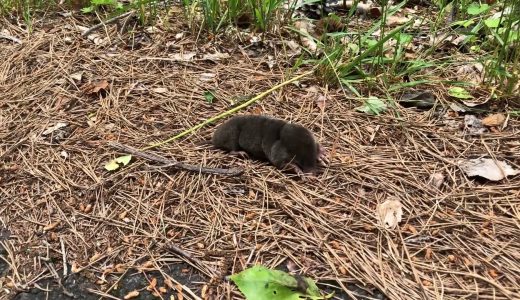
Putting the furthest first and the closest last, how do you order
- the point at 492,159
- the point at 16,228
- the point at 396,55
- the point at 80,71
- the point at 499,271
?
the point at 80,71 → the point at 396,55 → the point at 492,159 → the point at 16,228 → the point at 499,271

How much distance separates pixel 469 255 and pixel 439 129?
0.89 meters

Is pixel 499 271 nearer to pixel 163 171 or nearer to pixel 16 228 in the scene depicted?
pixel 163 171

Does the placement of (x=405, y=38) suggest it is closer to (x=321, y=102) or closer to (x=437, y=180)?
(x=321, y=102)

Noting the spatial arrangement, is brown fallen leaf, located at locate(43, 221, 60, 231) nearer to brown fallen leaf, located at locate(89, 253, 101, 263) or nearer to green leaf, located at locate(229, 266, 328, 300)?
brown fallen leaf, located at locate(89, 253, 101, 263)

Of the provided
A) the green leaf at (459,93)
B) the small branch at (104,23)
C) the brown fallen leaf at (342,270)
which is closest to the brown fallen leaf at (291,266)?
the brown fallen leaf at (342,270)

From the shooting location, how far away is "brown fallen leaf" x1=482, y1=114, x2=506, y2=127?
2.62 metres

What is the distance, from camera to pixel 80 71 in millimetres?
3209

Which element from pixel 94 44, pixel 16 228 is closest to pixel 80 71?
pixel 94 44

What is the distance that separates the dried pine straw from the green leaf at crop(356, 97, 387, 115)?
0.16 feet

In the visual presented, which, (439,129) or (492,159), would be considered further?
(439,129)

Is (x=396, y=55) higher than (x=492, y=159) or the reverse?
higher

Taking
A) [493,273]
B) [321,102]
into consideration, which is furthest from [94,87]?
[493,273]

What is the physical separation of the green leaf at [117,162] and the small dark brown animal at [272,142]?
1.55 feet

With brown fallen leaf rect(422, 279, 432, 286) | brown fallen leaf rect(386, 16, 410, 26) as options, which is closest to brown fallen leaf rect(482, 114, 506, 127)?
brown fallen leaf rect(422, 279, 432, 286)
